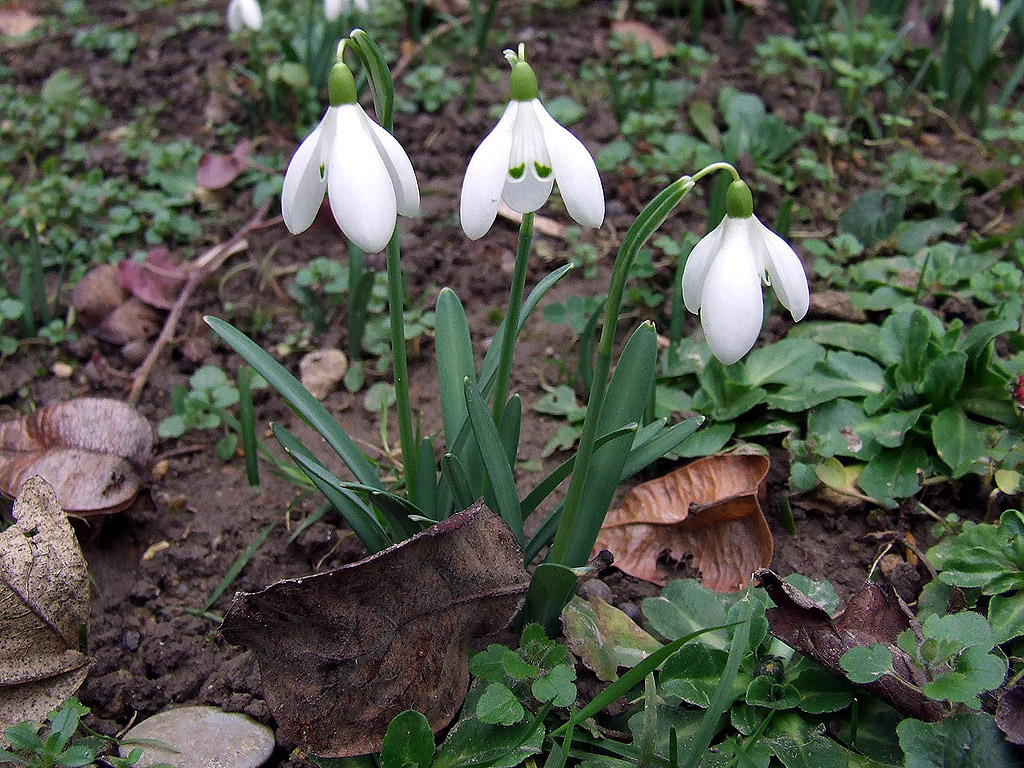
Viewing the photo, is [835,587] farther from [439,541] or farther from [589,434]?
[439,541]

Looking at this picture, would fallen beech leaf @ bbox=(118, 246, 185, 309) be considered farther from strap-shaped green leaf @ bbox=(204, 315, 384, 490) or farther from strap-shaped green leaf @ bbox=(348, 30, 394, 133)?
strap-shaped green leaf @ bbox=(348, 30, 394, 133)

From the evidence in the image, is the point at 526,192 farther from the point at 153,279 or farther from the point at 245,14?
the point at 245,14

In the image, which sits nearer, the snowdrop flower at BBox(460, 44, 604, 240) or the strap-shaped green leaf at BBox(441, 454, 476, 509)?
the snowdrop flower at BBox(460, 44, 604, 240)

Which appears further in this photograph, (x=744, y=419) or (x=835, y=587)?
(x=744, y=419)

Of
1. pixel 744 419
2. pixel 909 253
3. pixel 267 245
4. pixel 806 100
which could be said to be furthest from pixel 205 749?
pixel 806 100

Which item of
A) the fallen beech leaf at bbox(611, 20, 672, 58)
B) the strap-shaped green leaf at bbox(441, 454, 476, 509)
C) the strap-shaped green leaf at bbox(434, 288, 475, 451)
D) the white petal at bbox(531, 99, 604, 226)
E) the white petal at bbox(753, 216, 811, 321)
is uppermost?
the white petal at bbox(531, 99, 604, 226)

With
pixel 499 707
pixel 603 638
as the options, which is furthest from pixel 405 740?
pixel 603 638

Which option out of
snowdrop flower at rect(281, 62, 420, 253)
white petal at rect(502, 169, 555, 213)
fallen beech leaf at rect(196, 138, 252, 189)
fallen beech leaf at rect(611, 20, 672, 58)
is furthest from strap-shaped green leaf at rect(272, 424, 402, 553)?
fallen beech leaf at rect(611, 20, 672, 58)

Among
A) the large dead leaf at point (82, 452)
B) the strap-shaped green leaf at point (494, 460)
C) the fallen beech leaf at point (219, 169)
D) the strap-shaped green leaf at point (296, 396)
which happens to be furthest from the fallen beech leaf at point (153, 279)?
the strap-shaped green leaf at point (494, 460)
